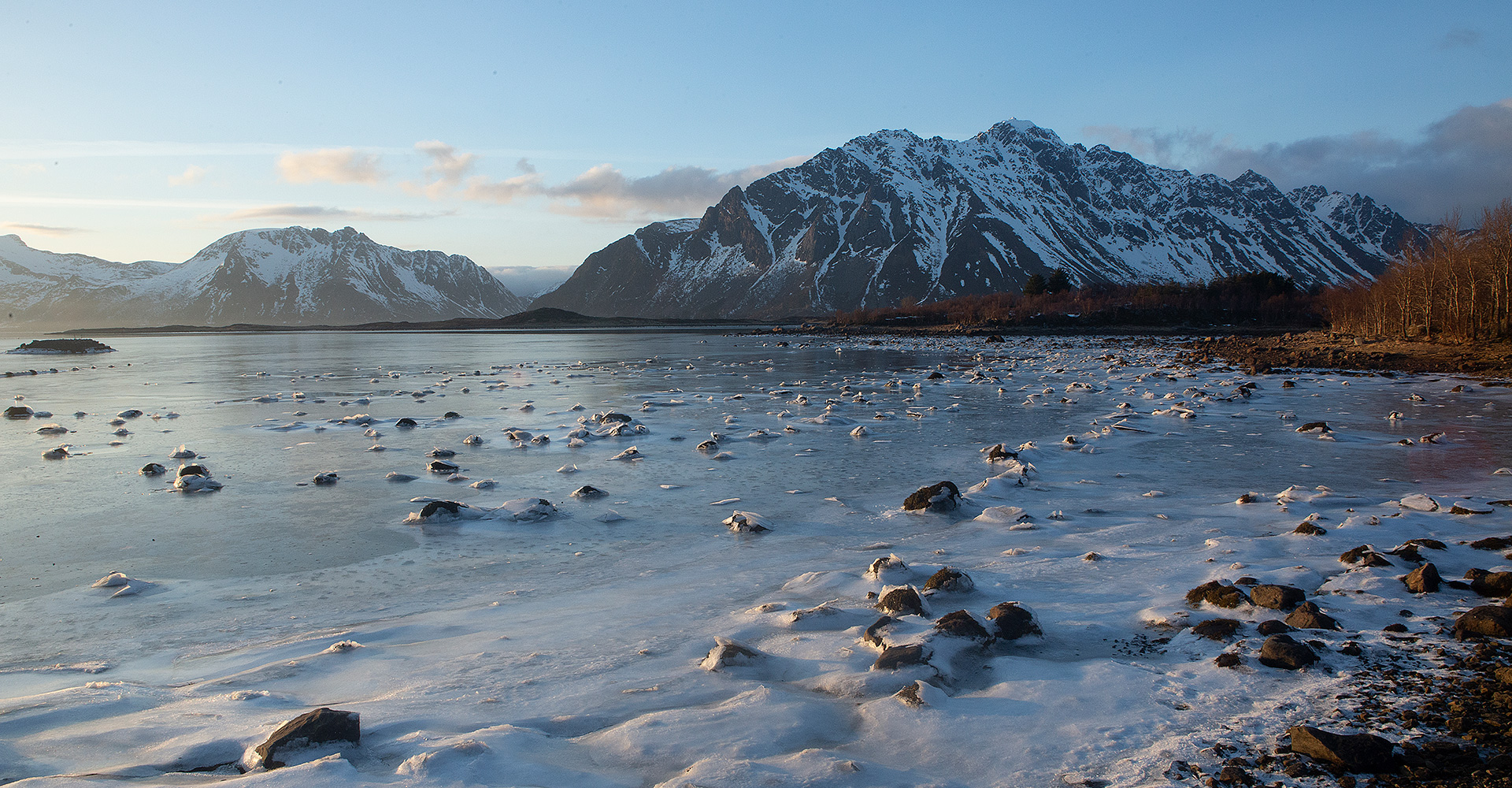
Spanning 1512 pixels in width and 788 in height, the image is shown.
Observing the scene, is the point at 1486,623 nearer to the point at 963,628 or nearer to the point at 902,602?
the point at 963,628

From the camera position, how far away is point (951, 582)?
720cm

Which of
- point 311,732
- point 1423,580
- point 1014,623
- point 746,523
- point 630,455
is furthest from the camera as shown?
point 630,455

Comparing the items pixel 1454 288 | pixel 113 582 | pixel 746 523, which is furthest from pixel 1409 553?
pixel 1454 288

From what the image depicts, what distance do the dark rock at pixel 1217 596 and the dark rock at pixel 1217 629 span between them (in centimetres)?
47

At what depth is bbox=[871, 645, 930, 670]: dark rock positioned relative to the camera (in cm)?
556

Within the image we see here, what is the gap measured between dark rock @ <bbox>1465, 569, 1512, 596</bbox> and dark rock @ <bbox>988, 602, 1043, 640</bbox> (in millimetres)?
3803

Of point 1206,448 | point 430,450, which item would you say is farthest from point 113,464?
point 1206,448

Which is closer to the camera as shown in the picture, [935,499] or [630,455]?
Answer: [935,499]

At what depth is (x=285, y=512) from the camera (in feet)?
35.6

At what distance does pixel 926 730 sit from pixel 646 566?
14.3 feet

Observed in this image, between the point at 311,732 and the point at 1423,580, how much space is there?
8.46 metres

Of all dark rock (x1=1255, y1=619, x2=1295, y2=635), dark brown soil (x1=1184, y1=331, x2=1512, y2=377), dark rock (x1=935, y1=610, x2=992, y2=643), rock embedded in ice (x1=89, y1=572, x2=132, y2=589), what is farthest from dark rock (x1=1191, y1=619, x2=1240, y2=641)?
dark brown soil (x1=1184, y1=331, x2=1512, y2=377)

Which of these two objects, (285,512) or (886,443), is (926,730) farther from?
(886,443)

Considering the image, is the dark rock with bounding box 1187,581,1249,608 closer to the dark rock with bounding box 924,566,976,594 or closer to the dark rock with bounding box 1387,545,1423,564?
the dark rock with bounding box 924,566,976,594
